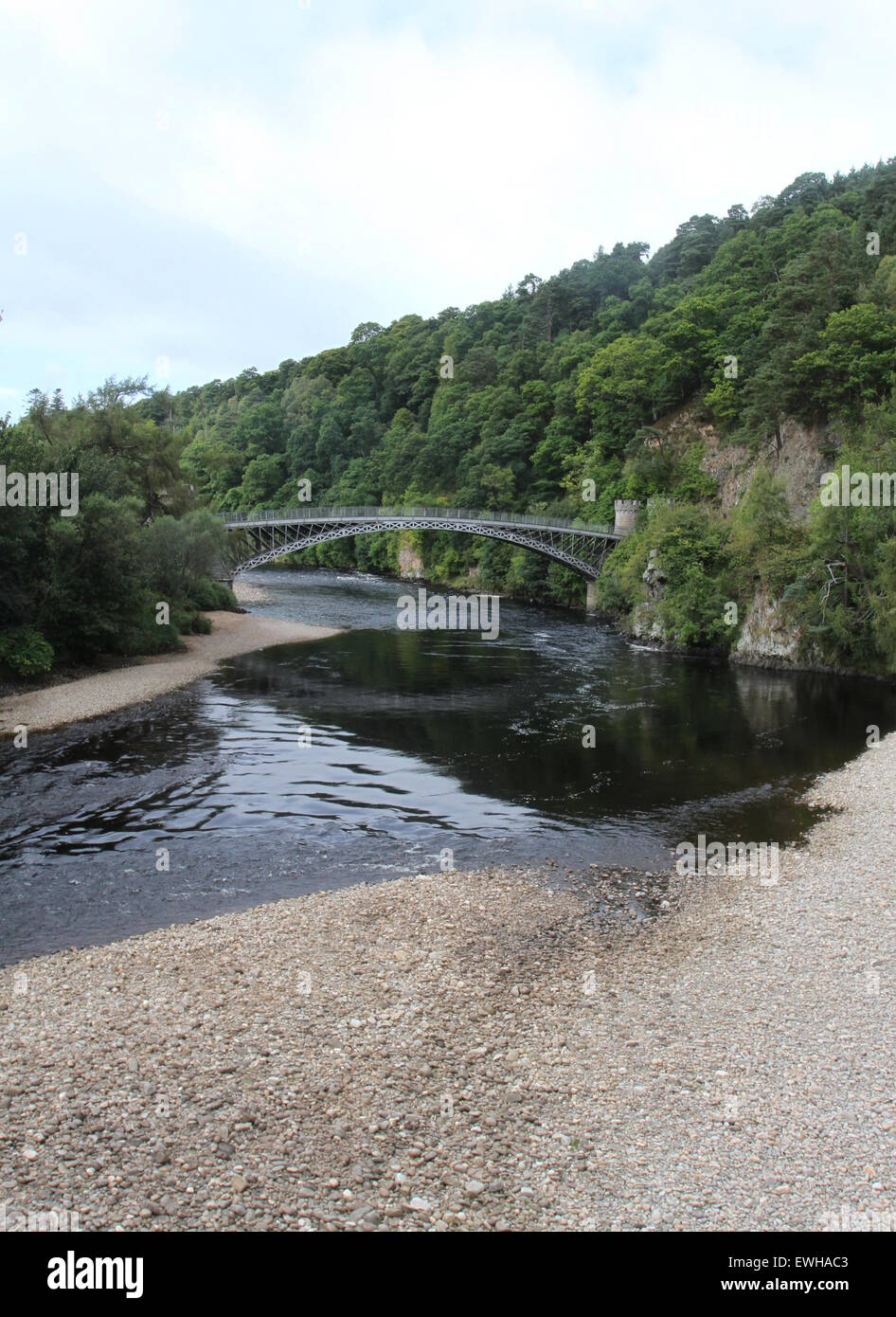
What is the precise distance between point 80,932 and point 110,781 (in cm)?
923

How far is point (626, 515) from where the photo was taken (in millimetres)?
68312

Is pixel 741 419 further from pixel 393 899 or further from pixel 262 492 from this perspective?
pixel 262 492

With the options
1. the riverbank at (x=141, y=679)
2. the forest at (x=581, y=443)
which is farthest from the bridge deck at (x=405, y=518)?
the riverbank at (x=141, y=679)

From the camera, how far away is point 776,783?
2433cm

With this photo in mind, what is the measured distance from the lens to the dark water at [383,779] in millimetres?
17047

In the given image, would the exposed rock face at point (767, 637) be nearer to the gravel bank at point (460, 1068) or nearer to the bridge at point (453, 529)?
the bridge at point (453, 529)
